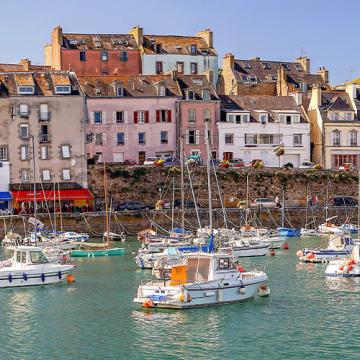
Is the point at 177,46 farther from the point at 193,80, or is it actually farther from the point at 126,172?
the point at 126,172

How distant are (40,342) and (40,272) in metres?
11.2

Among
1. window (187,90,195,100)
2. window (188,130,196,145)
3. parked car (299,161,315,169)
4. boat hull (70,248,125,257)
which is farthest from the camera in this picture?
window (187,90,195,100)

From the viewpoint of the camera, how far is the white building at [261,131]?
79.0 m

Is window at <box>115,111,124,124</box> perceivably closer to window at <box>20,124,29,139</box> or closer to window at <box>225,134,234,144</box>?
window at <box>20,124,29,139</box>

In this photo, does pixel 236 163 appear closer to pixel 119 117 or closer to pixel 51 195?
pixel 119 117

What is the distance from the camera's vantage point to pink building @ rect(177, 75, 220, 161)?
7781 centimetres

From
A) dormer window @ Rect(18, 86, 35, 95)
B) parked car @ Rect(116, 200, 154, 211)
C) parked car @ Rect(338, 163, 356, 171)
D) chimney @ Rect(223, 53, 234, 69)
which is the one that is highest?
chimney @ Rect(223, 53, 234, 69)

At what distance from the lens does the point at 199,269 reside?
119ft

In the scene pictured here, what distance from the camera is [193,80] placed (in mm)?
79938

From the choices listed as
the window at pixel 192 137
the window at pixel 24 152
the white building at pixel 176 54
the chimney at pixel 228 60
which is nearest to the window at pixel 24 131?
the window at pixel 24 152

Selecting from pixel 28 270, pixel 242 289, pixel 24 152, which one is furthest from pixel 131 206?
pixel 242 289

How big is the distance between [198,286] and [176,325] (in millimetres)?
2713

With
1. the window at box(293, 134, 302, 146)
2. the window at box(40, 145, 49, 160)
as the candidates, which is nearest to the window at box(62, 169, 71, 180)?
the window at box(40, 145, 49, 160)

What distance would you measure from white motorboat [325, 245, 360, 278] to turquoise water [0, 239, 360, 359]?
88 cm
